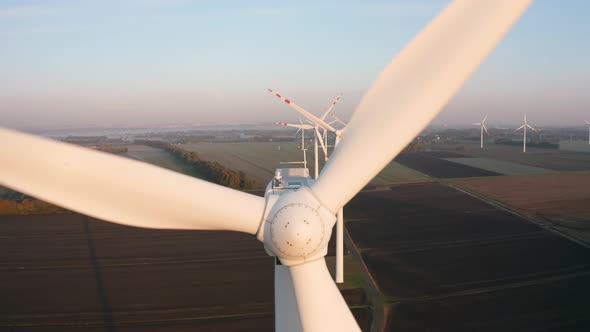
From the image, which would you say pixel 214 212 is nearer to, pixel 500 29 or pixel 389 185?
pixel 500 29

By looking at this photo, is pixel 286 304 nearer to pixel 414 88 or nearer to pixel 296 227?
pixel 296 227

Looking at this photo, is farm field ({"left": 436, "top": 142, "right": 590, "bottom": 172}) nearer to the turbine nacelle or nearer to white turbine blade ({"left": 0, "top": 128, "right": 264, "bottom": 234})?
the turbine nacelle

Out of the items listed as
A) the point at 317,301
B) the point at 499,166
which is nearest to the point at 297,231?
the point at 317,301

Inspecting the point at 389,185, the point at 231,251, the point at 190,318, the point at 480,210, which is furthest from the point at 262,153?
the point at 190,318

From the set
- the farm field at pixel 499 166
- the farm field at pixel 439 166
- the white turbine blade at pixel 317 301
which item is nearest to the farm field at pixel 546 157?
the farm field at pixel 499 166

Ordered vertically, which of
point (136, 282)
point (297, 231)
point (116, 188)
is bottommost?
point (136, 282)

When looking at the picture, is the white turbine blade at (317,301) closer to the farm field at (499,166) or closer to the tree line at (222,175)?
the tree line at (222,175)

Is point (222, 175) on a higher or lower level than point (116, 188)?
lower

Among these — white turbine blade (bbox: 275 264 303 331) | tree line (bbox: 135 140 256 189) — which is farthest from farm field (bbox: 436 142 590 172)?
white turbine blade (bbox: 275 264 303 331)
